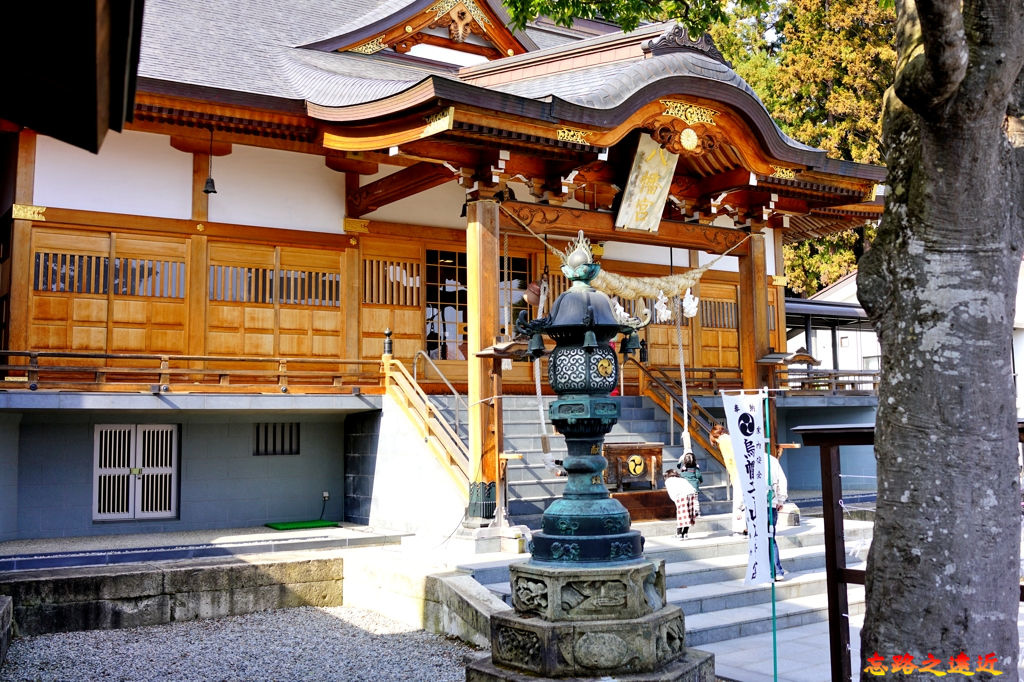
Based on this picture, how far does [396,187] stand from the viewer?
14055mm

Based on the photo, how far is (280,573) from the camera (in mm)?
10320

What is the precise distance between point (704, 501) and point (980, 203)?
30.6 ft

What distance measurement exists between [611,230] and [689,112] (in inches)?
77.9

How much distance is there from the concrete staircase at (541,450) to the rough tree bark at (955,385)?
290 inches

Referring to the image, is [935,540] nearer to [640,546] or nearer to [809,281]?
→ [640,546]

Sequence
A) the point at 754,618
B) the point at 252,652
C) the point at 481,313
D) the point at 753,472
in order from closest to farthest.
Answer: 1. the point at 753,472
2. the point at 252,652
3. the point at 754,618
4. the point at 481,313

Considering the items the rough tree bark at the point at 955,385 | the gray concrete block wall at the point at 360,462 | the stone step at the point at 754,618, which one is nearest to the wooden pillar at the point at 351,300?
the gray concrete block wall at the point at 360,462

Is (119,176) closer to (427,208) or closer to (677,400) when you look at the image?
(427,208)

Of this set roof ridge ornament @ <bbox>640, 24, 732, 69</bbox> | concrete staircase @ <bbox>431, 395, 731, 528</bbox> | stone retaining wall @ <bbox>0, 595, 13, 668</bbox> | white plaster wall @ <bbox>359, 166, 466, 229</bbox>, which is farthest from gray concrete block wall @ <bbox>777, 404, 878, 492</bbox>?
stone retaining wall @ <bbox>0, 595, 13, 668</bbox>

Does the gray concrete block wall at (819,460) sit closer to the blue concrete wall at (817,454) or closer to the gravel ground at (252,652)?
the blue concrete wall at (817,454)

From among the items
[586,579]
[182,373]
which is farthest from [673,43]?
[586,579]

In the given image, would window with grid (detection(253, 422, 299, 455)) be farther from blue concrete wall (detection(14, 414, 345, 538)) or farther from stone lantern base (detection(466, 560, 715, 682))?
stone lantern base (detection(466, 560, 715, 682))

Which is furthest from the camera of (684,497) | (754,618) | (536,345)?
(684,497)

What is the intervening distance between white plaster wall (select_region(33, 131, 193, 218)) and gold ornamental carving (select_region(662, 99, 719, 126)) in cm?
716
